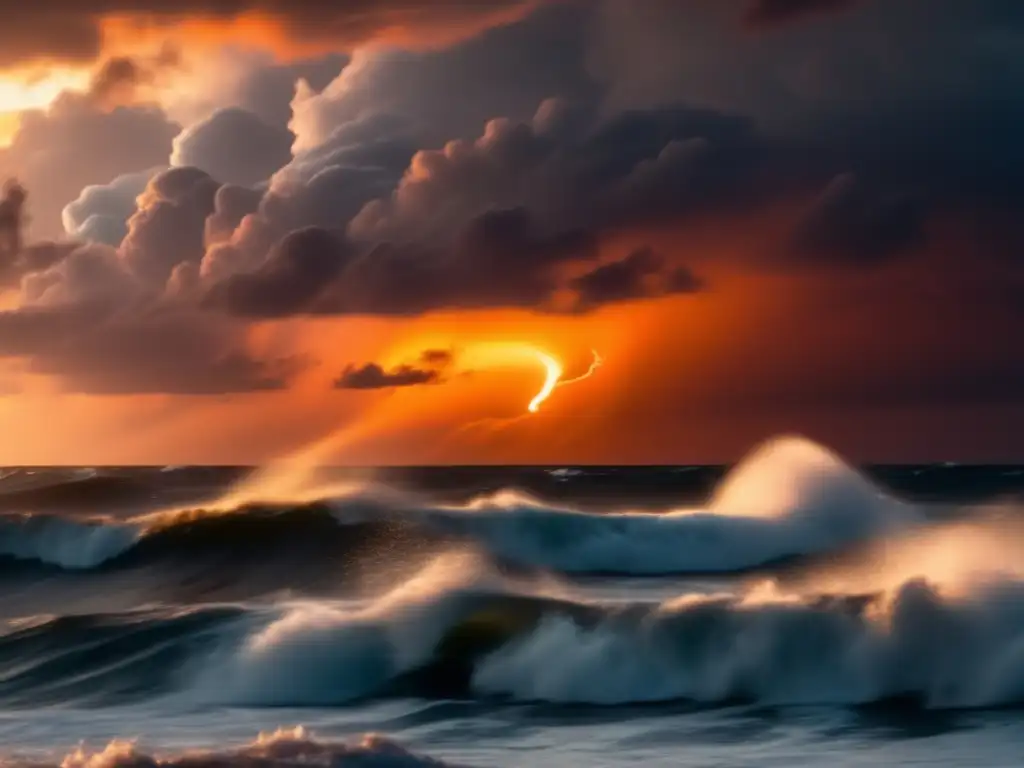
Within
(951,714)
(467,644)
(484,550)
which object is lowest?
(951,714)

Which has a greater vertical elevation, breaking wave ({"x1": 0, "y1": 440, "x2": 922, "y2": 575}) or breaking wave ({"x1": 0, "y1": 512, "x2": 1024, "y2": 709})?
breaking wave ({"x1": 0, "y1": 440, "x2": 922, "y2": 575})

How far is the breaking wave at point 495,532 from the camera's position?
31.9 metres

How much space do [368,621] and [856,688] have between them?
593cm

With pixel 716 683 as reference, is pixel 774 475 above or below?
above

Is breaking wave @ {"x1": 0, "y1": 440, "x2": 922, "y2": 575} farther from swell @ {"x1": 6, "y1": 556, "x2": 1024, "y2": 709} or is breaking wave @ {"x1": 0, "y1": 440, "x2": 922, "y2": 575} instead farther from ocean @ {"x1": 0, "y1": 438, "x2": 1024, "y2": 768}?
swell @ {"x1": 6, "y1": 556, "x2": 1024, "y2": 709}

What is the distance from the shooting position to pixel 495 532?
3409 centimetres

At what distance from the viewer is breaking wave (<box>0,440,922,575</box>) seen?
3186 centimetres

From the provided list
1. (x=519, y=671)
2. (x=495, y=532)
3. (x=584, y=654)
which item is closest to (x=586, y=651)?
(x=584, y=654)

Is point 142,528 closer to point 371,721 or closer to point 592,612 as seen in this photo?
point 592,612

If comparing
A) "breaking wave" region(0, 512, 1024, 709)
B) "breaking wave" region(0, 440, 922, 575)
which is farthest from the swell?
"breaking wave" region(0, 440, 922, 575)

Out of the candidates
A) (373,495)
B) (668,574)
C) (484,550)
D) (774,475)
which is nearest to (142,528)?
(373,495)

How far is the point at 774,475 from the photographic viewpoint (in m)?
39.4

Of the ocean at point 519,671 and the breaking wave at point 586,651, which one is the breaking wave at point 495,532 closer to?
the ocean at point 519,671

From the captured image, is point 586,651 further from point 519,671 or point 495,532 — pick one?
point 495,532
